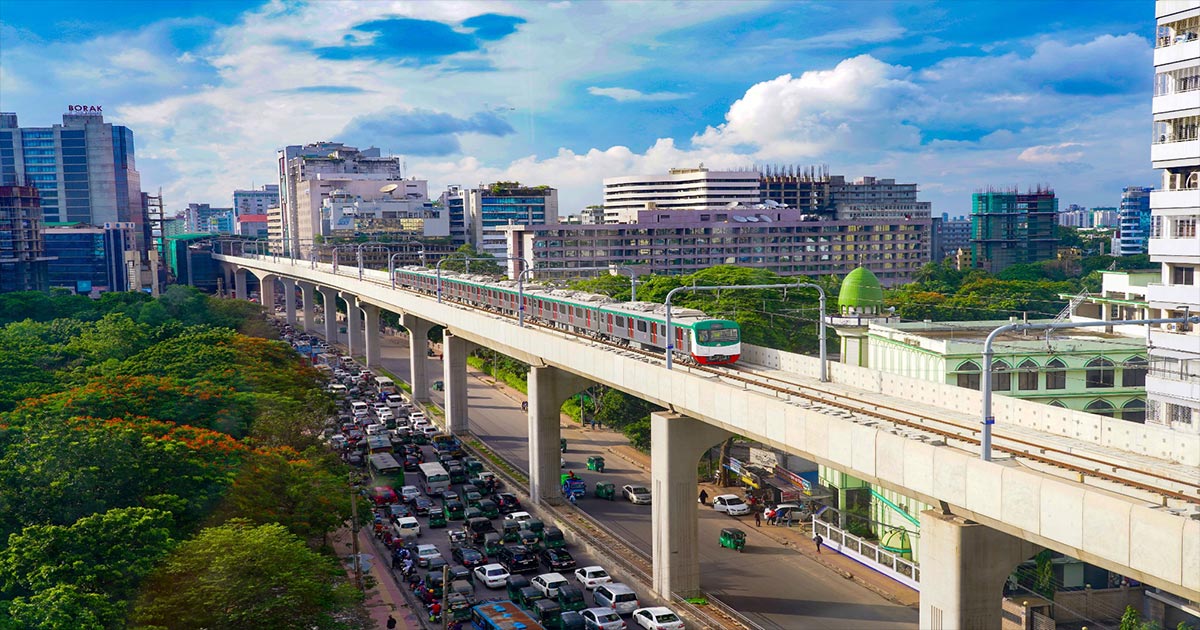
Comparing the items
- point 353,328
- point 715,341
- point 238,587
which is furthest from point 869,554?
point 353,328

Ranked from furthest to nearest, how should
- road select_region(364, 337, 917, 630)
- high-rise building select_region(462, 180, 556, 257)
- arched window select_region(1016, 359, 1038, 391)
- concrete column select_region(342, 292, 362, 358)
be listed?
high-rise building select_region(462, 180, 556, 257) < concrete column select_region(342, 292, 362, 358) < arched window select_region(1016, 359, 1038, 391) < road select_region(364, 337, 917, 630)

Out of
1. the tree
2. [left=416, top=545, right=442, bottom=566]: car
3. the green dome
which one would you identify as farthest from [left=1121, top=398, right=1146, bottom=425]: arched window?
the tree

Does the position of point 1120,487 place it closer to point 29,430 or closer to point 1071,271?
point 29,430

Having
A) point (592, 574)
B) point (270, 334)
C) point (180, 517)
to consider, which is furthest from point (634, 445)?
point (270, 334)

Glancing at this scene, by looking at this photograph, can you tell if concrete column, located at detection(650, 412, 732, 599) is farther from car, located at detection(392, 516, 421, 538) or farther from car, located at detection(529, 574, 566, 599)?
car, located at detection(392, 516, 421, 538)

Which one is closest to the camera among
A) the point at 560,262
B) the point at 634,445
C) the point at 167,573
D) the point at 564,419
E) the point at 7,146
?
the point at 167,573

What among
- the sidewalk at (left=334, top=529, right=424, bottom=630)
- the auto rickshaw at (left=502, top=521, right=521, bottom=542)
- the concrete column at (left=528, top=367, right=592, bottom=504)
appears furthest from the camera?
the concrete column at (left=528, top=367, right=592, bottom=504)

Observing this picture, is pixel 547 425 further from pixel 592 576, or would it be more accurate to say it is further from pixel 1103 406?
pixel 1103 406
